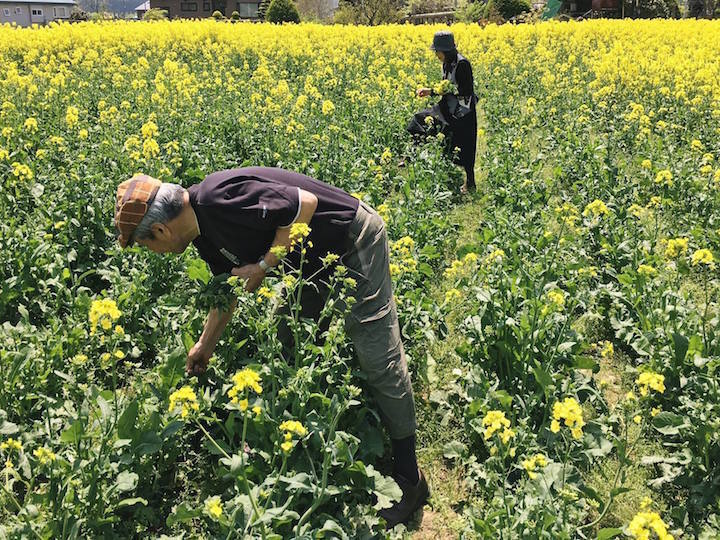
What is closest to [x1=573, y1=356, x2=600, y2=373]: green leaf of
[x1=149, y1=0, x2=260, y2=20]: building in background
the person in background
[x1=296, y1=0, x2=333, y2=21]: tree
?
the person in background

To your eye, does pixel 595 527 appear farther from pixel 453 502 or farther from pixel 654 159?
pixel 654 159

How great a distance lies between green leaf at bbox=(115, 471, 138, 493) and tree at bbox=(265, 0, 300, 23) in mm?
34107

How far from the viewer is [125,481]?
2.76 m

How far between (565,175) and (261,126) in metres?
3.86

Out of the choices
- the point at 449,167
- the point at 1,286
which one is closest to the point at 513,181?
Result: the point at 449,167

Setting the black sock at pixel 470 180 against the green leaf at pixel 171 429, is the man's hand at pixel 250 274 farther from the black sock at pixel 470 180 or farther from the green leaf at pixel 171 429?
the black sock at pixel 470 180

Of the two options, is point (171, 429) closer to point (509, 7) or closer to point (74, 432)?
point (74, 432)

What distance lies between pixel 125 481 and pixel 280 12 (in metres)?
34.5

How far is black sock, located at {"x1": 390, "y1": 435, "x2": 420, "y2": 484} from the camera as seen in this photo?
311 cm

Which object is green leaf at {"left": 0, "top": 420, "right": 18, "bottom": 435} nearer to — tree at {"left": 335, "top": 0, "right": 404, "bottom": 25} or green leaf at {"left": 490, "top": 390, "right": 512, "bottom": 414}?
green leaf at {"left": 490, "top": 390, "right": 512, "bottom": 414}

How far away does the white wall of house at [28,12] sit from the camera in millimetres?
90125

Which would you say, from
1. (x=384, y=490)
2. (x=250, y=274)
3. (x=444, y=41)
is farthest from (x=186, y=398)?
(x=444, y=41)

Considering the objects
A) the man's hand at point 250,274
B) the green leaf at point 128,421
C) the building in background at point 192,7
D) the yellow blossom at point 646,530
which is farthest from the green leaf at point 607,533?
the building in background at point 192,7

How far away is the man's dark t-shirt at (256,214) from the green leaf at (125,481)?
1.02 meters
